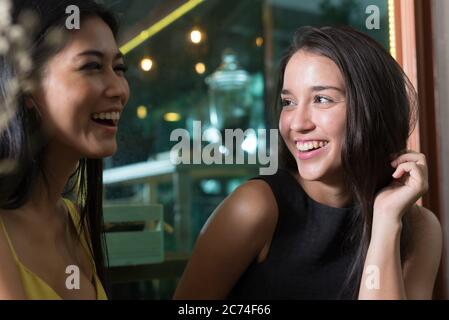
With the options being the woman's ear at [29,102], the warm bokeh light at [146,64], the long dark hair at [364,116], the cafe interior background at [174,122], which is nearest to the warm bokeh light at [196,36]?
the cafe interior background at [174,122]

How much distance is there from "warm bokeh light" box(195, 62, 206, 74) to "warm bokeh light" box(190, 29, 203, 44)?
0.23ft

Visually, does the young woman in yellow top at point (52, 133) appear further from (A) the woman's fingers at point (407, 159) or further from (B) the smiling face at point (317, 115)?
(A) the woman's fingers at point (407, 159)

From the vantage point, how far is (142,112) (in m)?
1.24

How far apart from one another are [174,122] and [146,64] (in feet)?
0.48

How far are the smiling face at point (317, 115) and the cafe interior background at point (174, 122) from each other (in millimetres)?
191

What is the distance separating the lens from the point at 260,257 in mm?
1056

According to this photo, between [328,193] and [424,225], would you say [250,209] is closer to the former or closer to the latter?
[328,193]

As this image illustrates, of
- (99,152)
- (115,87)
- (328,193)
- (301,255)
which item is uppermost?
(115,87)

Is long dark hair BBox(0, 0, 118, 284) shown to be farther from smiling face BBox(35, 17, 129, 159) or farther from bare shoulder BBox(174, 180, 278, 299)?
bare shoulder BBox(174, 180, 278, 299)

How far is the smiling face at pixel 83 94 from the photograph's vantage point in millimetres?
844

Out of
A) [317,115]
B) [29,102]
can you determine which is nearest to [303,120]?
[317,115]

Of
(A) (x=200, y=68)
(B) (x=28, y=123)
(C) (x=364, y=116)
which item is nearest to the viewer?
(B) (x=28, y=123)

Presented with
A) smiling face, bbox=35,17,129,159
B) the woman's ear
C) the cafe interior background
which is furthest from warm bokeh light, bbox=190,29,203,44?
the woman's ear

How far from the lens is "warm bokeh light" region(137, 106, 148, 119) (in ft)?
4.03
